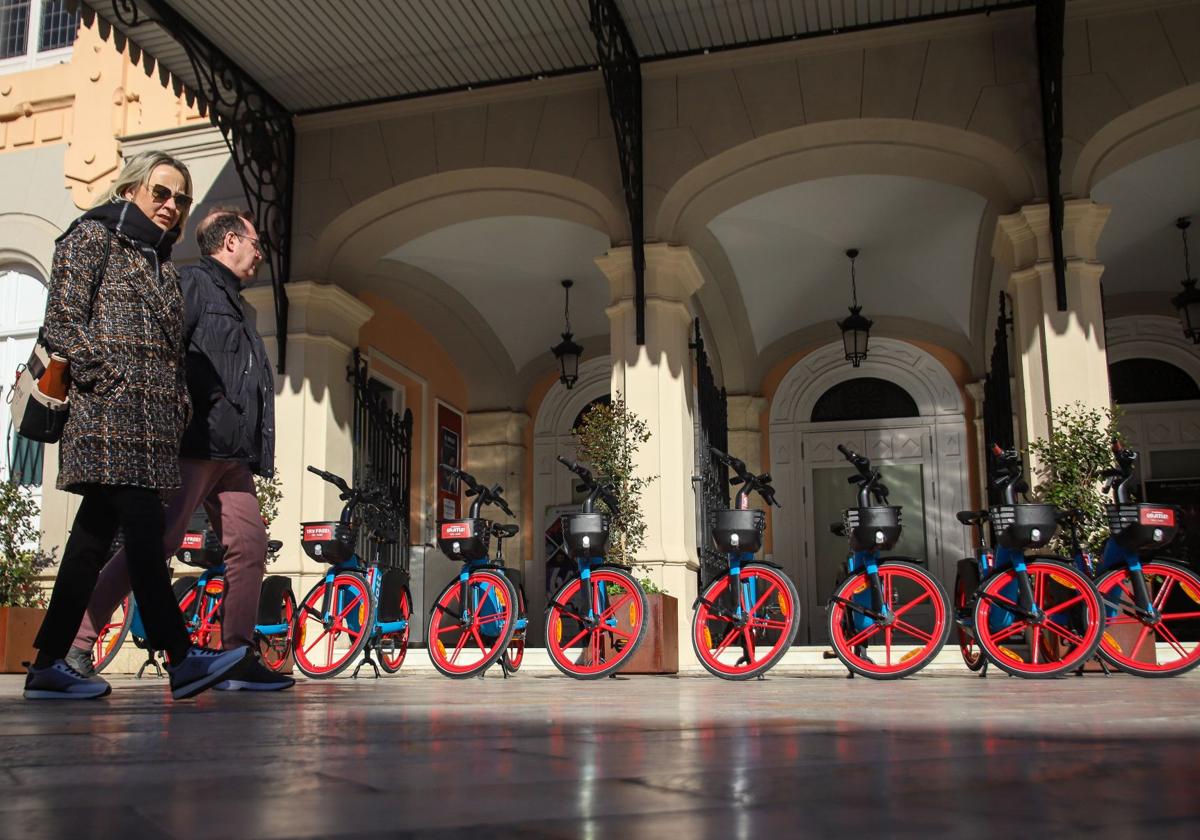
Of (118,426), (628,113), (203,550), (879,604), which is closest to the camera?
(118,426)

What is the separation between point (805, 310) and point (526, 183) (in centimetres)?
520

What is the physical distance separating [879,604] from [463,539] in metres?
2.33

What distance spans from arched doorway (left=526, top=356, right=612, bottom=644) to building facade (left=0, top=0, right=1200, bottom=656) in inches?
1.7

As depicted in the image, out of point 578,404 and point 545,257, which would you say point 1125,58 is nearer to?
point 545,257

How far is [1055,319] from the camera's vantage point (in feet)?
25.2

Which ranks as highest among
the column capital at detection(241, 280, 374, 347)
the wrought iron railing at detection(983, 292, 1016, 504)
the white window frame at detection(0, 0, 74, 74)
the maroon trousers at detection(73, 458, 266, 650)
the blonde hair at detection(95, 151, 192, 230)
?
the white window frame at detection(0, 0, 74, 74)

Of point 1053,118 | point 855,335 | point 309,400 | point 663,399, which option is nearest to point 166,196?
point 663,399

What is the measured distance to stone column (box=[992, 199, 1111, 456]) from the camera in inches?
298

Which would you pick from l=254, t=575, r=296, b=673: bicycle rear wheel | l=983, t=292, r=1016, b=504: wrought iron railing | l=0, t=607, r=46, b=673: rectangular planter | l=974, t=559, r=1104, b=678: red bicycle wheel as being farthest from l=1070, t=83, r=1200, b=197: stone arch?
l=0, t=607, r=46, b=673: rectangular planter

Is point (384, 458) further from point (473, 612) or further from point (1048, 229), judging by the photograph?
point (1048, 229)

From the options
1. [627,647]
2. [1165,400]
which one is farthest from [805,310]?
[627,647]

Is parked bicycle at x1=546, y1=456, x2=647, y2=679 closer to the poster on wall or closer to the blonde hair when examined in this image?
the blonde hair

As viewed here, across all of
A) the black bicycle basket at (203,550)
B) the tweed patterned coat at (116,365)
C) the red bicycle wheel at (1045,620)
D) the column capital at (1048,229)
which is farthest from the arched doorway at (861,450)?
the tweed patterned coat at (116,365)

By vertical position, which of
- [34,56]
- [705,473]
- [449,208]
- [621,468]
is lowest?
[621,468]
